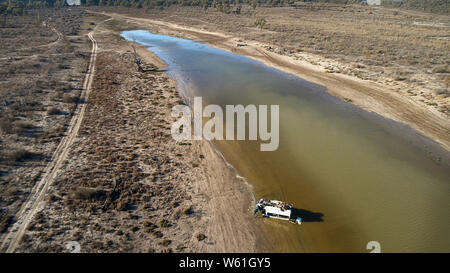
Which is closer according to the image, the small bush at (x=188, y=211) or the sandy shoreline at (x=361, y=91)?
the small bush at (x=188, y=211)

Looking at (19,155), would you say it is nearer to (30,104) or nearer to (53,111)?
(53,111)

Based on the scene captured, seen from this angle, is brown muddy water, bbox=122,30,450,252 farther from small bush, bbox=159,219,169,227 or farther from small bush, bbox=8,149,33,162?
small bush, bbox=8,149,33,162

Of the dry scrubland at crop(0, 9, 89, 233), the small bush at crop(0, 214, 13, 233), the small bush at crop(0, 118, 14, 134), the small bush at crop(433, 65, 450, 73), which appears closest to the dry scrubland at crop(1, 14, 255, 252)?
the small bush at crop(0, 214, 13, 233)

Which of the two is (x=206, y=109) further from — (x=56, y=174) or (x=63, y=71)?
(x=63, y=71)

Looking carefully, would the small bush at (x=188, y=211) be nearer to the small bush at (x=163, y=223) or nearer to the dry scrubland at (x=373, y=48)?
the small bush at (x=163, y=223)

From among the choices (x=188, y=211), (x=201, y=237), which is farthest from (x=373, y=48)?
(x=201, y=237)

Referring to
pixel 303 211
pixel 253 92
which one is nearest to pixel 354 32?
pixel 253 92

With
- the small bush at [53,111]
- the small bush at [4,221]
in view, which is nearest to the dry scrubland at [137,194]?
the small bush at [4,221]
